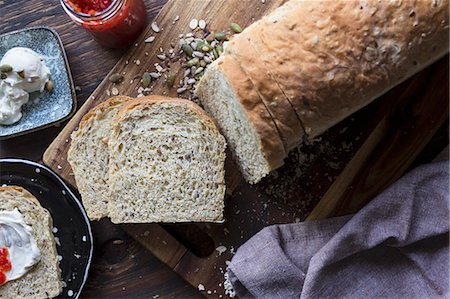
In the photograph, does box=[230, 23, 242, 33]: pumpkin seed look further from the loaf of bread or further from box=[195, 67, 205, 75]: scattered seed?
the loaf of bread

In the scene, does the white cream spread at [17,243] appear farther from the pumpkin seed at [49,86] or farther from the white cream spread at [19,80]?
the pumpkin seed at [49,86]

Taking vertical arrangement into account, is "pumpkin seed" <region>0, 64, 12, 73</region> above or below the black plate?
above

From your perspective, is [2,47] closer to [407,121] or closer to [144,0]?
[144,0]

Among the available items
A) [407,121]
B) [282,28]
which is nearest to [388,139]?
[407,121]

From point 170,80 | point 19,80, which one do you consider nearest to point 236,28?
point 170,80

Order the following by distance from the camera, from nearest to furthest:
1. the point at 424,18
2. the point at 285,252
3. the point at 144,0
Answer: the point at 424,18 → the point at 285,252 → the point at 144,0

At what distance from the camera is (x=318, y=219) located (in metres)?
2.74

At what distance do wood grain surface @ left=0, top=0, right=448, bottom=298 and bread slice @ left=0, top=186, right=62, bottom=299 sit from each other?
0.53 ft

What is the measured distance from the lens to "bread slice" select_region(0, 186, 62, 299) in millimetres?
2795

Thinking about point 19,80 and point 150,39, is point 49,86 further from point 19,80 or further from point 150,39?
point 150,39

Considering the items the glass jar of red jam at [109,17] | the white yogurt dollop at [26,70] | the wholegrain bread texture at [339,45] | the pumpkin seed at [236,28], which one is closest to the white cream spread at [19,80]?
the white yogurt dollop at [26,70]

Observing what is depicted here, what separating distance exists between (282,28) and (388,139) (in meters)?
0.72

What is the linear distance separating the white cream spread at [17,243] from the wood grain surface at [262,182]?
0.25 metres

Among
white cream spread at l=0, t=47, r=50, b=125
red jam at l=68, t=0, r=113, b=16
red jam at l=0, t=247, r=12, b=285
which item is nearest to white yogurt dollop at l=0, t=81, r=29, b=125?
white cream spread at l=0, t=47, r=50, b=125
